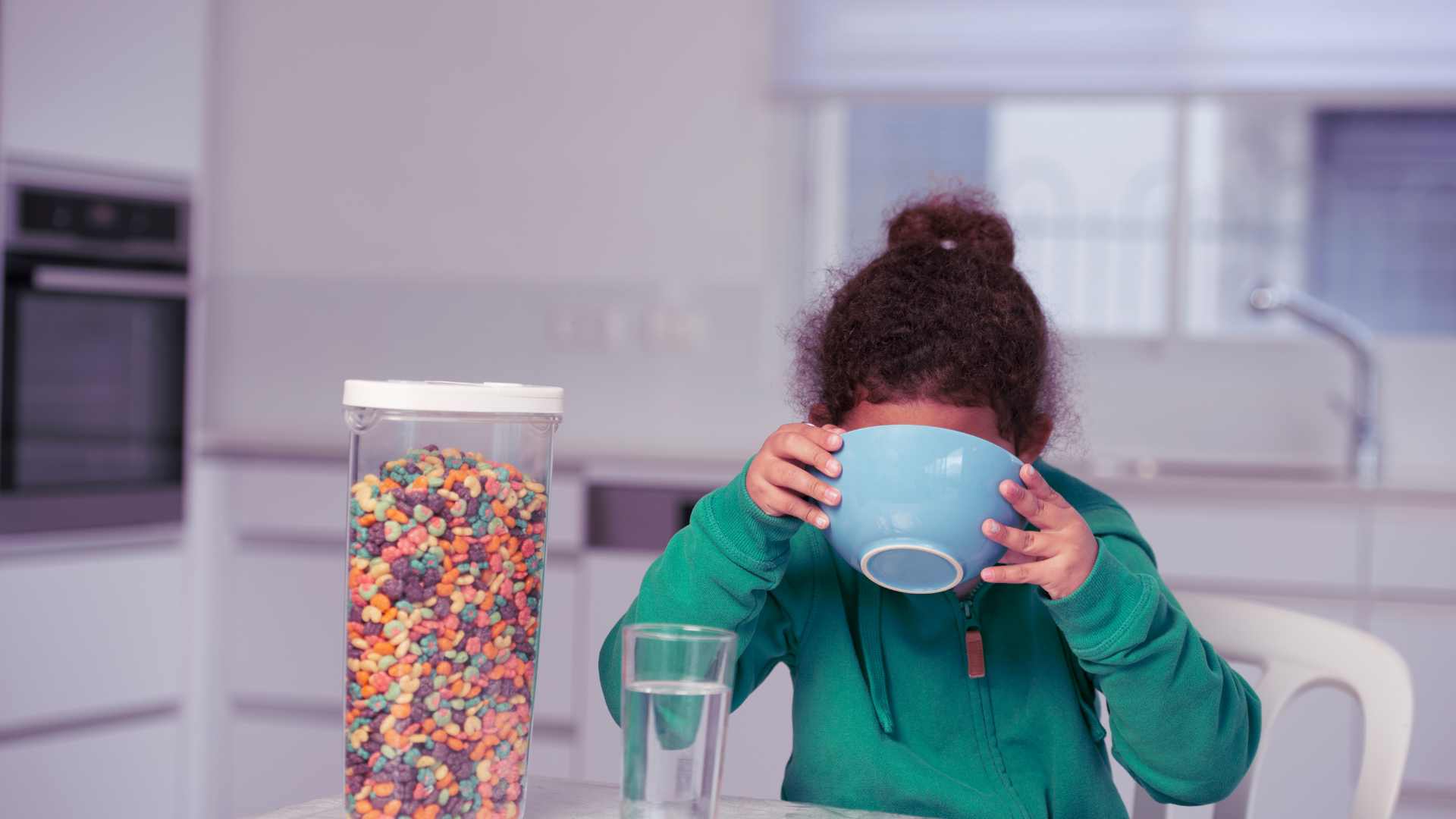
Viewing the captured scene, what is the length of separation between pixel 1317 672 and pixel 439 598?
2.46ft

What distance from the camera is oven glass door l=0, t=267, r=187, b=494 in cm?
263

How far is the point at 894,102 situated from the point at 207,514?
1.79 m

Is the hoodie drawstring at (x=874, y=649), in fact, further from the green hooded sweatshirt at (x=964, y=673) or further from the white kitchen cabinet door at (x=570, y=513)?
the white kitchen cabinet door at (x=570, y=513)

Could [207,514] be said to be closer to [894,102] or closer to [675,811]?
[894,102]

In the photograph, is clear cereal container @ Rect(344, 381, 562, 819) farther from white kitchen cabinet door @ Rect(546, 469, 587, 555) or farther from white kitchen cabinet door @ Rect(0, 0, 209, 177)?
white kitchen cabinet door @ Rect(0, 0, 209, 177)

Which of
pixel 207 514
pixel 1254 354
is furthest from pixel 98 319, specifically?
pixel 1254 354

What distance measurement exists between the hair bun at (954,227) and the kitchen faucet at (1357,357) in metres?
1.63

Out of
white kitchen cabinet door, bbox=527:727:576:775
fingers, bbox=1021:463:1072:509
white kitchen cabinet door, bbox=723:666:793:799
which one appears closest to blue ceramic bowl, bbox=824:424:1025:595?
fingers, bbox=1021:463:1072:509

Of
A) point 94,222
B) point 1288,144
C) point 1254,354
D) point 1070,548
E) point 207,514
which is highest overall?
point 1288,144

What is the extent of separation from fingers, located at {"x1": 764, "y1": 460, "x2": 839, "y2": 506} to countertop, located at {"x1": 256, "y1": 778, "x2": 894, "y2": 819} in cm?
18

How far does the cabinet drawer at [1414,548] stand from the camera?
2.27 meters

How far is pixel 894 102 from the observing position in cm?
321

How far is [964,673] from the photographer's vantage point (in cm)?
107

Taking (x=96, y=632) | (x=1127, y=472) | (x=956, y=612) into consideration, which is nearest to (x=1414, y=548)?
(x=1127, y=472)
